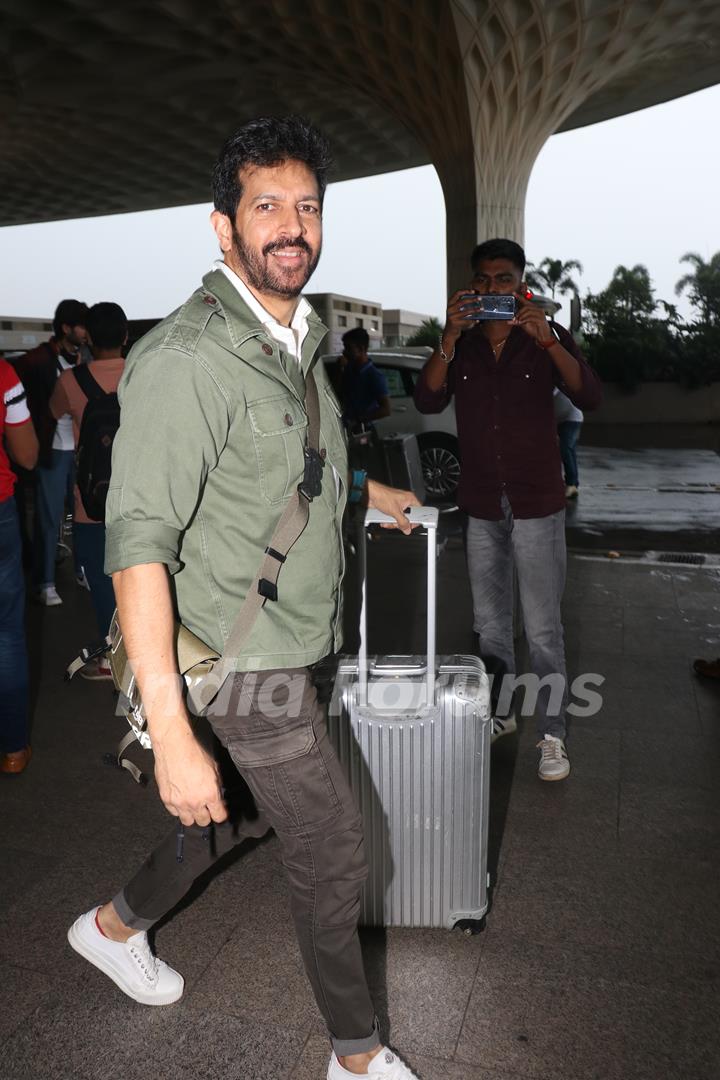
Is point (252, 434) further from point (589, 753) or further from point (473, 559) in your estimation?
point (589, 753)

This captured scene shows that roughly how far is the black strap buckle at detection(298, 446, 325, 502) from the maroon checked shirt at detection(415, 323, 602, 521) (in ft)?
6.18

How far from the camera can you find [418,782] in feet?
8.13

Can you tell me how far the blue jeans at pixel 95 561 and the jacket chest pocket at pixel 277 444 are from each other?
289 cm

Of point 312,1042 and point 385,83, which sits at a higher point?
point 385,83

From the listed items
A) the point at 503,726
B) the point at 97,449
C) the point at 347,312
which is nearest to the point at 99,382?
the point at 97,449

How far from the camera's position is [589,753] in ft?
12.9

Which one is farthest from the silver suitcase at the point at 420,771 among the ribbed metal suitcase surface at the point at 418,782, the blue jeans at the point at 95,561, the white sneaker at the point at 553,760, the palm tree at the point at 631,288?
the palm tree at the point at 631,288

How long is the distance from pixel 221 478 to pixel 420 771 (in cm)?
110

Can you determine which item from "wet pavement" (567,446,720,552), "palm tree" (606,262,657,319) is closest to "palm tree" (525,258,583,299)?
"palm tree" (606,262,657,319)

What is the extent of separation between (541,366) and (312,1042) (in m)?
2.51

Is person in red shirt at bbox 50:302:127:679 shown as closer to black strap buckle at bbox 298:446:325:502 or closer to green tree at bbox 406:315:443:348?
black strap buckle at bbox 298:446:325:502

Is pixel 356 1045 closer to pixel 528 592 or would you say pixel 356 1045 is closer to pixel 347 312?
pixel 528 592

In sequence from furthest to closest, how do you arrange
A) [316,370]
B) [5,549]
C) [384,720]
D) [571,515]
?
[571,515]
[5,549]
[384,720]
[316,370]

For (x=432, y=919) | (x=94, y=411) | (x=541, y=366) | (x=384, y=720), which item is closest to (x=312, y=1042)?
(x=432, y=919)
